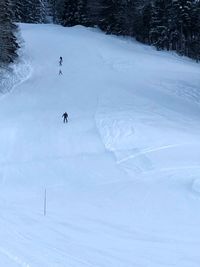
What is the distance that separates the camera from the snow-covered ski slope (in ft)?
37.7

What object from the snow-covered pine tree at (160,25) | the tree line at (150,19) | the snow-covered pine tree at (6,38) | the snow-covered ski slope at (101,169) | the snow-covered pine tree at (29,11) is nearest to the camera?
the snow-covered ski slope at (101,169)

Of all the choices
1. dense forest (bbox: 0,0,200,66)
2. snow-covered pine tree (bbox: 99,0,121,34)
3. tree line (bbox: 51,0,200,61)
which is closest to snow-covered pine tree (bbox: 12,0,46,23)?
dense forest (bbox: 0,0,200,66)

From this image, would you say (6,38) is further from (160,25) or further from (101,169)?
(160,25)

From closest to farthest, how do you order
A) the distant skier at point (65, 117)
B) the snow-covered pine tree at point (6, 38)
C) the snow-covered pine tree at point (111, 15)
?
the distant skier at point (65, 117) → the snow-covered pine tree at point (6, 38) → the snow-covered pine tree at point (111, 15)

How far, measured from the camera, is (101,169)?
68.6 feet

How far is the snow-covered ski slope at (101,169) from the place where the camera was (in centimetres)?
1150

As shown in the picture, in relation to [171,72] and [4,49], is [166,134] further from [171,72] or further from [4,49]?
[171,72]

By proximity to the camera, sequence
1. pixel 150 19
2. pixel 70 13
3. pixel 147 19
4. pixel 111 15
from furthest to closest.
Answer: pixel 70 13
pixel 111 15
pixel 147 19
pixel 150 19

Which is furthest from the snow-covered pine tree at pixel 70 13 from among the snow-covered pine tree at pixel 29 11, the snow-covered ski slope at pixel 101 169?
the snow-covered ski slope at pixel 101 169

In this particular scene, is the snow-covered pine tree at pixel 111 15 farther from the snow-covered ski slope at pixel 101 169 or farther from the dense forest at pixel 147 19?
the snow-covered ski slope at pixel 101 169

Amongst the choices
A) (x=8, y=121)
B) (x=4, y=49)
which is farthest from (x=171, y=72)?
(x=8, y=121)

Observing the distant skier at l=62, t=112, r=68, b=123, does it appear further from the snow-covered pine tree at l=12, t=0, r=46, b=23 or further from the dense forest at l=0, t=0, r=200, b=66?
the snow-covered pine tree at l=12, t=0, r=46, b=23

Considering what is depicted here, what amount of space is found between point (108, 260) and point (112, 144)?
1461 cm

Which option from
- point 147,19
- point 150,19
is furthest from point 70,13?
point 150,19
